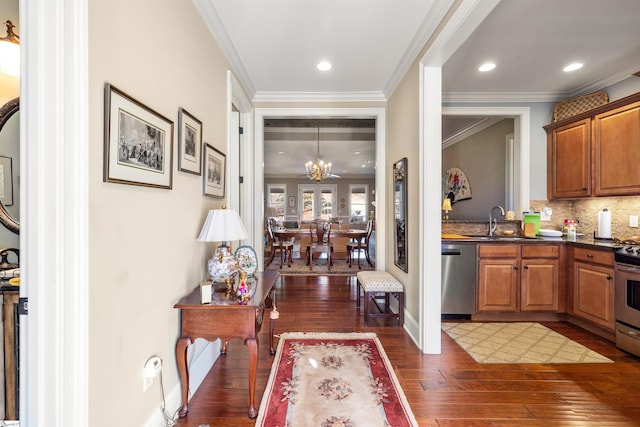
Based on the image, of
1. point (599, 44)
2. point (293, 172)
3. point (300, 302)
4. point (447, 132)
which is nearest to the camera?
point (599, 44)

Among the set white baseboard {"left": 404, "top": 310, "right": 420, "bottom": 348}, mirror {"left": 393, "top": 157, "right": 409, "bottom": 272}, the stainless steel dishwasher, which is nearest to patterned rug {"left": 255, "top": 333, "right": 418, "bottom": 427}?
white baseboard {"left": 404, "top": 310, "right": 420, "bottom": 348}

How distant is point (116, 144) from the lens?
1.14 meters

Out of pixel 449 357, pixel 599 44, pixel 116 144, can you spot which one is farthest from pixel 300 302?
pixel 599 44

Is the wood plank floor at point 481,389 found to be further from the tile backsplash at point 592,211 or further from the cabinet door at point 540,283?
the tile backsplash at point 592,211

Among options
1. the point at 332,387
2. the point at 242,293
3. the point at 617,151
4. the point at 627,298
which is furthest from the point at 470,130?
the point at 242,293

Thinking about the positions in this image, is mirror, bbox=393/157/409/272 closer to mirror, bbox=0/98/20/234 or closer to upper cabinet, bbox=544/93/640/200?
upper cabinet, bbox=544/93/640/200

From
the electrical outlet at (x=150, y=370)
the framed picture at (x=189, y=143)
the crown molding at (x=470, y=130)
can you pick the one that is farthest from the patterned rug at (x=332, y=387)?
the crown molding at (x=470, y=130)

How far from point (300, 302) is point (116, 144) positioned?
292 centimetres

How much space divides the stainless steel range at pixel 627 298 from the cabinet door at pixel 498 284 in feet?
2.46

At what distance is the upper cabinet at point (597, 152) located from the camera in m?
2.59

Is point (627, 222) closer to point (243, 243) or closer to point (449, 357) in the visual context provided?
point (449, 357)

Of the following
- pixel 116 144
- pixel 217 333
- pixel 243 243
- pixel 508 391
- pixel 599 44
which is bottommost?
pixel 508 391

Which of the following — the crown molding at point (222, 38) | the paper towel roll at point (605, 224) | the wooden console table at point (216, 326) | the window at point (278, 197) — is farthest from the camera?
the window at point (278, 197)

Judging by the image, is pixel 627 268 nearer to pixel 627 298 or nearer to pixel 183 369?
pixel 627 298
